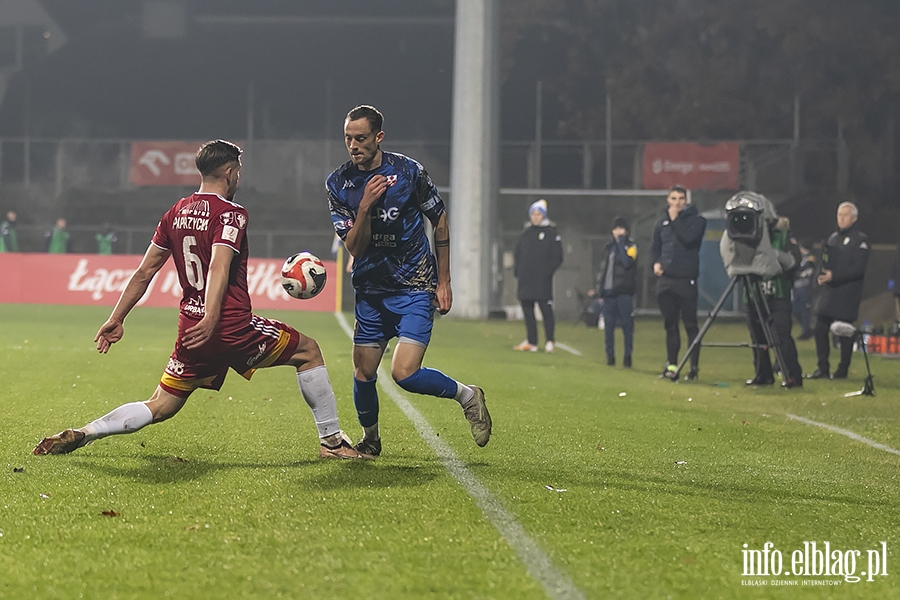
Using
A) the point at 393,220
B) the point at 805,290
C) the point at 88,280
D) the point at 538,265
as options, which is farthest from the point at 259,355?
the point at 88,280

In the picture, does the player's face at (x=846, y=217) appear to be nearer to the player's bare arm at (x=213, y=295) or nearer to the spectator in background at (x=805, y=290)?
the player's bare arm at (x=213, y=295)

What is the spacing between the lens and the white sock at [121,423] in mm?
5809

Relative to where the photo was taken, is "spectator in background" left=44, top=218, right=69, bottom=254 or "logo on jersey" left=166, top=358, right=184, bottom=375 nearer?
"logo on jersey" left=166, top=358, right=184, bottom=375

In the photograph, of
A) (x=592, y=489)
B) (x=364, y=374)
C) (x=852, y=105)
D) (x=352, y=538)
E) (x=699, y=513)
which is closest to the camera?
(x=352, y=538)

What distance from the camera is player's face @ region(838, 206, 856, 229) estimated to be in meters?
12.6

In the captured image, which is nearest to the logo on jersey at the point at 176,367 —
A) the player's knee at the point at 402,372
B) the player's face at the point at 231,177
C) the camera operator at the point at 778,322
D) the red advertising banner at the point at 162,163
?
the player's face at the point at 231,177

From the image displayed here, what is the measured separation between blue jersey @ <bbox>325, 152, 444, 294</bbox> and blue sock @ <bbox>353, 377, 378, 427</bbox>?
0.53 meters

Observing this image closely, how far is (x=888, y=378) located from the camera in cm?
1311

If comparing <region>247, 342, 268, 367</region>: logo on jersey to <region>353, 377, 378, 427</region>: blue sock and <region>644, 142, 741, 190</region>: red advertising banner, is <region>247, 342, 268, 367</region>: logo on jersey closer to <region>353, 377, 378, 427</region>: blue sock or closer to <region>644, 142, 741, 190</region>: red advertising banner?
<region>353, 377, 378, 427</region>: blue sock

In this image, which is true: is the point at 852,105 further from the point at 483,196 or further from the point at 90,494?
the point at 90,494

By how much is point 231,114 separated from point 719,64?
57.9ft

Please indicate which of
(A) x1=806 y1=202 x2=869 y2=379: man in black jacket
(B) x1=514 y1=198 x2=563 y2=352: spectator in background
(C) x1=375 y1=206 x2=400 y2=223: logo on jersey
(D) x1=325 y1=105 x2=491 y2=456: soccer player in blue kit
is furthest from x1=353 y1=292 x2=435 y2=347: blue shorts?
(B) x1=514 y1=198 x2=563 y2=352: spectator in background

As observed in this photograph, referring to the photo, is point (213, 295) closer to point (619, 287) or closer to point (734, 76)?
point (619, 287)

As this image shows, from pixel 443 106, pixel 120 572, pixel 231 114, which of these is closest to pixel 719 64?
pixel 443 106
